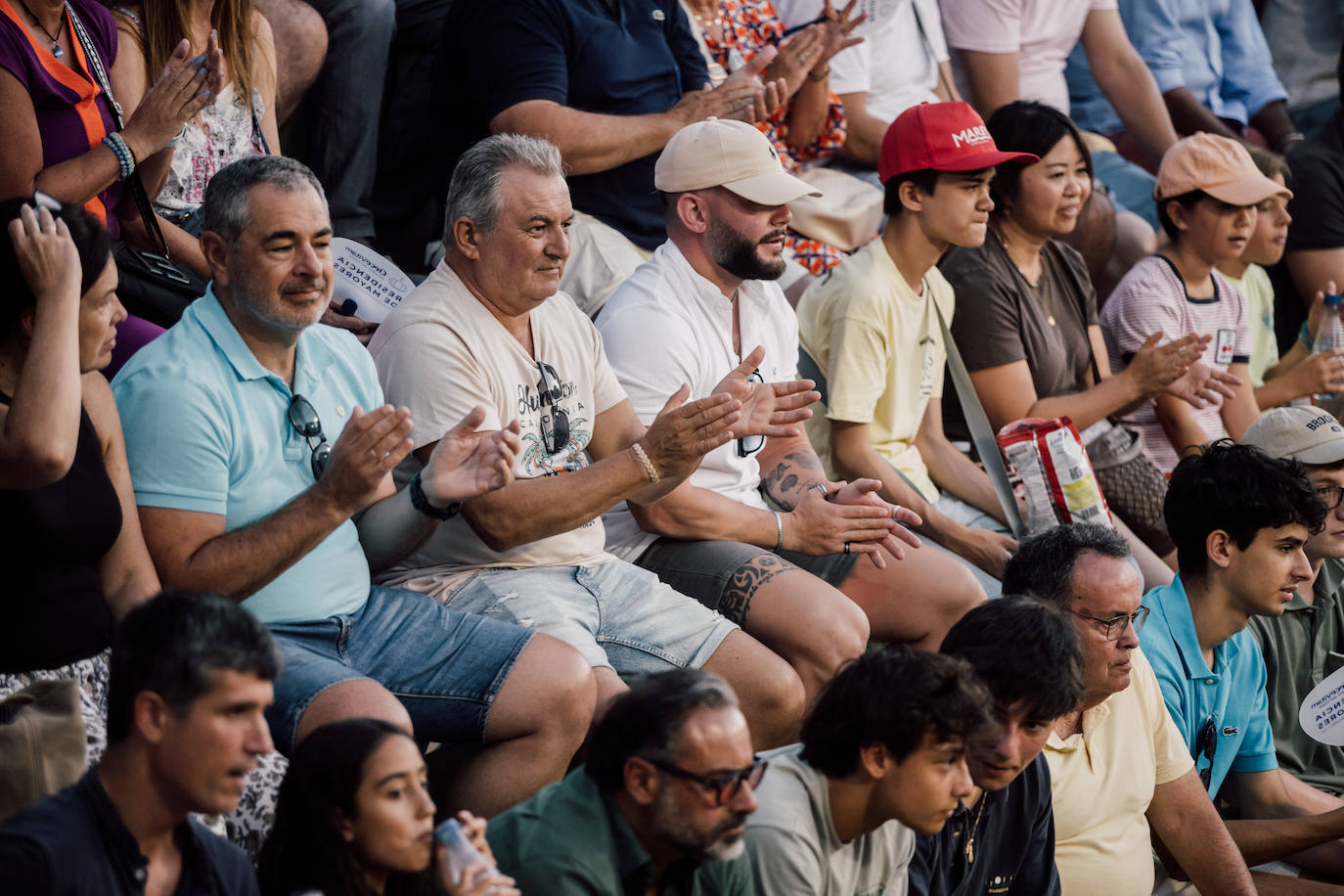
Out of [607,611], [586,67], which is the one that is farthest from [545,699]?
[586,67]

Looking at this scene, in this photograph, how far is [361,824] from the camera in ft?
6.63

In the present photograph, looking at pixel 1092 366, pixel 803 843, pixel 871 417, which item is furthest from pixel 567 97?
pixel 803 843

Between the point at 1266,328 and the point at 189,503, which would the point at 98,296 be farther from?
the point at 1266,328

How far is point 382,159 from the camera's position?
17.0 feet

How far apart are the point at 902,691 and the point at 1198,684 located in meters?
1.57

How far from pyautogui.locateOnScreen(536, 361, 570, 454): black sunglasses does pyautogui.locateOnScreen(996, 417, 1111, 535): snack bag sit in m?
1.50

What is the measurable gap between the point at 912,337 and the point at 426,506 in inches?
76.4

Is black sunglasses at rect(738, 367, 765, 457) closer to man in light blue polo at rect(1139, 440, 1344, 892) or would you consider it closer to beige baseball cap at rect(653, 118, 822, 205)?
beige baseball cap at rect(653, 118, 822, 205)

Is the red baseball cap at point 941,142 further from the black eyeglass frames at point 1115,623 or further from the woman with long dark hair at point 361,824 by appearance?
the woman with long dark hair at point 361,824

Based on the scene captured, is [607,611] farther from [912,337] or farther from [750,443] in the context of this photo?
[912,337]

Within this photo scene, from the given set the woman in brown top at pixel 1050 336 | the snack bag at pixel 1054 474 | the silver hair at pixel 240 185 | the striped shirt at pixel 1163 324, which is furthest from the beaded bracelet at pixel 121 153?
the striped shirt at pixel 1163 324

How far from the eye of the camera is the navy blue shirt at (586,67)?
4395mm

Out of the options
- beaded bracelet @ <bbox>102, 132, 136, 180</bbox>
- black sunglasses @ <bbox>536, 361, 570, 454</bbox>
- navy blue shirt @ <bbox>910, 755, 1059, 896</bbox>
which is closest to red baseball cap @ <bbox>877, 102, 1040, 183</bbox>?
black sunglasses @ <bbox>536, 361, 570, 454</bbox>

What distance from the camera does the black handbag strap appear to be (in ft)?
11.6
